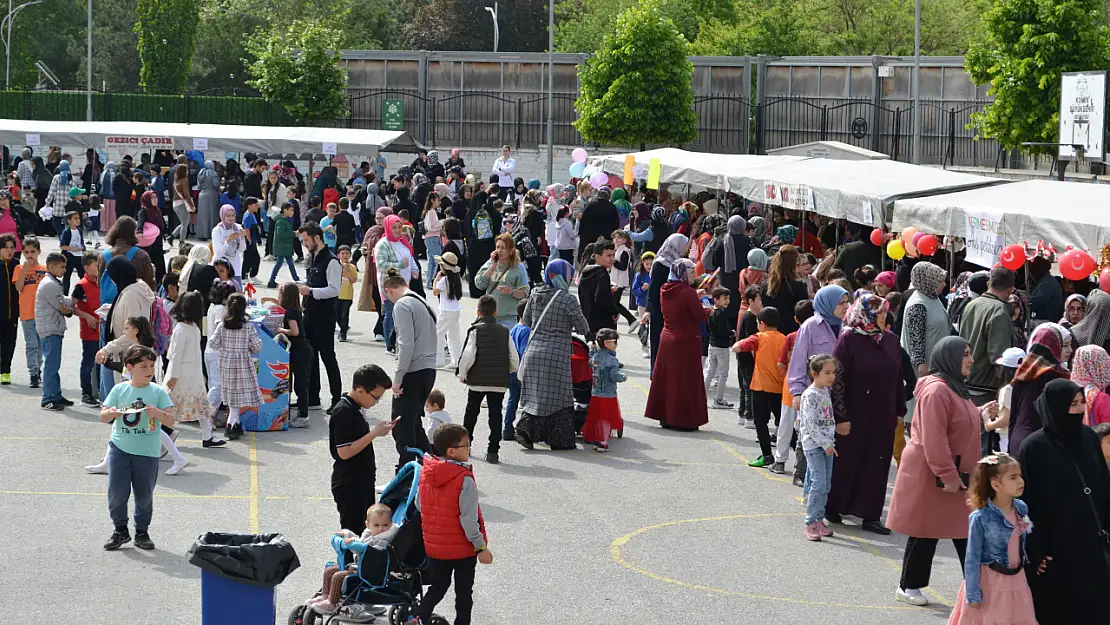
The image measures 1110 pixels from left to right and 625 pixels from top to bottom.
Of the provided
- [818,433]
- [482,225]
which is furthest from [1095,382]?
[482,225]

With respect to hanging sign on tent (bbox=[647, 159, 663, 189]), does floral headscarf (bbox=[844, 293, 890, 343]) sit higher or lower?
lower

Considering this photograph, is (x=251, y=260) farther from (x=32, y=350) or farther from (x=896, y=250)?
(x=896, y=250)

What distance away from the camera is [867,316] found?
10.4 m

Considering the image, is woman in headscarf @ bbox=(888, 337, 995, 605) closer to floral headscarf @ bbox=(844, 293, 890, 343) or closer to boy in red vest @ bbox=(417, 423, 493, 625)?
floral headscarf @ bbox=(844, 293, 890, 343)

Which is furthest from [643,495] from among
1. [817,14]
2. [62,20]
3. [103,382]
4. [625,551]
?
[62,20]

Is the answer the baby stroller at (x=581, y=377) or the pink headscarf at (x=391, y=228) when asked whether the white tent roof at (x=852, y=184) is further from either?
the pink headscarf at (x=391, y=228)

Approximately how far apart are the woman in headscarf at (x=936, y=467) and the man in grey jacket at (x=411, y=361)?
408cm

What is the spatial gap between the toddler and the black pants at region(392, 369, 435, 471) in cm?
304

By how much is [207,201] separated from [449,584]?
25.2m

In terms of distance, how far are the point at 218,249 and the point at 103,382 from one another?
19.5ft

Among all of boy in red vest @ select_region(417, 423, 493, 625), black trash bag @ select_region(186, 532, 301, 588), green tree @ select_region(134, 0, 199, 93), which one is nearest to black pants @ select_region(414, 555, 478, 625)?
boy in red vest @ select_region(417, 423, 493, 625)

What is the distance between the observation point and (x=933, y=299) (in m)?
12.4

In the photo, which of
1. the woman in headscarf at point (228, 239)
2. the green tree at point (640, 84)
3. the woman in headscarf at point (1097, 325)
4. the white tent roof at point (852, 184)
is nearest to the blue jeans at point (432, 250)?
the woman in headscarf at point (228, 239)

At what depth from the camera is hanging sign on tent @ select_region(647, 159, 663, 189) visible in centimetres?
2558
